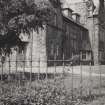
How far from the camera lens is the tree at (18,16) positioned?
11.1 metres

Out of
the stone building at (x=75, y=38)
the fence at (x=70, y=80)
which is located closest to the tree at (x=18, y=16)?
the fence at (x=70, y=80)

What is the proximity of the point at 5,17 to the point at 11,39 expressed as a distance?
138 cm

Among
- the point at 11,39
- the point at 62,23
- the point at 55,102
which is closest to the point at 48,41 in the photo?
the point at 62,23

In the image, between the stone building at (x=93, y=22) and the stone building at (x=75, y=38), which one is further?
the stone building at (x=93, y=22)

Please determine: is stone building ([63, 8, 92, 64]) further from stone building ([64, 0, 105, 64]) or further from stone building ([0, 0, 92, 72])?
stone building ([64, 0, 105, 64])

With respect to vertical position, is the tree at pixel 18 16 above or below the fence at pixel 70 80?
above

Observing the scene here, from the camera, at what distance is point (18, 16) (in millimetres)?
11375

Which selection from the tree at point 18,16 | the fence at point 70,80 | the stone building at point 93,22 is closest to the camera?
the fence at point 70,80

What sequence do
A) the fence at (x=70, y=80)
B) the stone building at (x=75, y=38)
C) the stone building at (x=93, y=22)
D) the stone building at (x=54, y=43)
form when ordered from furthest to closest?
the stone building at (x=93, y=22)
the stone building at (x=75, y=38)
the stone building at (x=54, y=43)
the fence at (x=70, y=80)

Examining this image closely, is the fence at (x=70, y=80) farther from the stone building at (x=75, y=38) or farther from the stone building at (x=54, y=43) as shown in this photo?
the stone building at (x=75, y=38)

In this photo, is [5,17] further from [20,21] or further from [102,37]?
[102,37]

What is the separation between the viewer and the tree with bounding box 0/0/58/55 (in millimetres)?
11125

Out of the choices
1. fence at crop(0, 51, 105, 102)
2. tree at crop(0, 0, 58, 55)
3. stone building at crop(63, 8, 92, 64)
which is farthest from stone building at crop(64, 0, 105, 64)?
tree at crop(0, 0, 58, 55)

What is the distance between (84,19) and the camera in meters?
34.8
